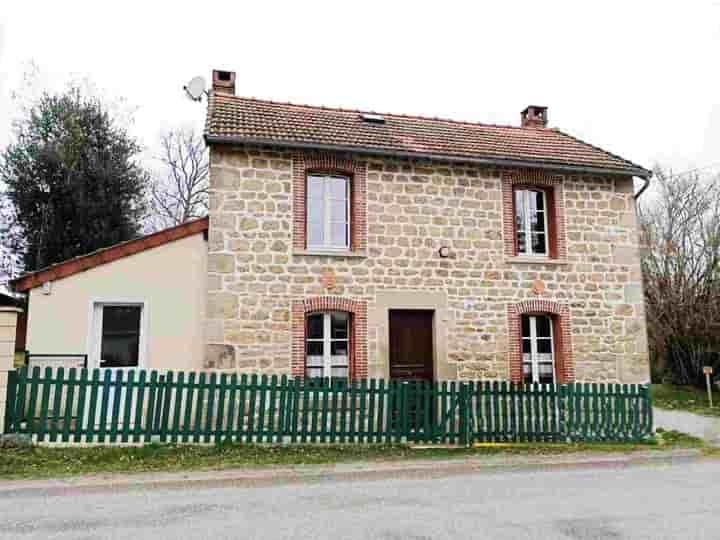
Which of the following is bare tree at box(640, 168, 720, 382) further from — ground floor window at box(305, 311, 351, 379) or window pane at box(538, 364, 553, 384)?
ground floor window at box(305, 311, 351, 379)

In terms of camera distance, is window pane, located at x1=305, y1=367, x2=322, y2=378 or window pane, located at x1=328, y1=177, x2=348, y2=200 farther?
window pane, located at x1=328, y1=177, x2=348, y2=200

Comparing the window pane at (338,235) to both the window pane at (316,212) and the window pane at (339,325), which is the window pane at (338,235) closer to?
the window pane at (316,212)

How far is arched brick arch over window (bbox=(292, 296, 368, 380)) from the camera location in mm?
10633

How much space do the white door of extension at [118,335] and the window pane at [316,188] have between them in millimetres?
3759

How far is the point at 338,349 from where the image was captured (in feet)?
36.3

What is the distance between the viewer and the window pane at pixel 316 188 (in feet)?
37.5

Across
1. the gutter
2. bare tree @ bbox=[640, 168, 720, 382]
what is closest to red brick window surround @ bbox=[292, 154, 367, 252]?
the gutter

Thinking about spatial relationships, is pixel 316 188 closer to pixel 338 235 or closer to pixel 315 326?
pixel 338 235

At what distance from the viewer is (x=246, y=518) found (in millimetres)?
5566

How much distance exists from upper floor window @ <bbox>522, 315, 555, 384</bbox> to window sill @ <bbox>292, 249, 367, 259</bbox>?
3.76 meters

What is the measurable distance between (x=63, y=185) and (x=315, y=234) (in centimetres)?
1049

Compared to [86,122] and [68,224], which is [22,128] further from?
[68,224]

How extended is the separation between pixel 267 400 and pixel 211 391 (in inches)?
53.5

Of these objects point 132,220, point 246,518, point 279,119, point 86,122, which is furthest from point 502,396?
point 86,122
